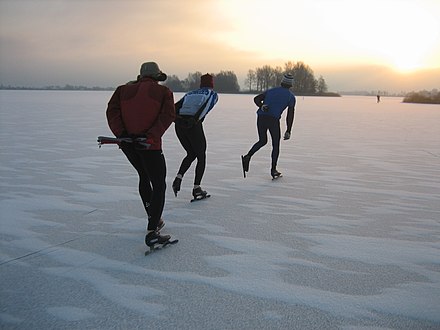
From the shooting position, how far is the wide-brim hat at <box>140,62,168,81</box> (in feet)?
9.28

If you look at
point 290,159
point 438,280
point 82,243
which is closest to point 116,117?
point 82,243

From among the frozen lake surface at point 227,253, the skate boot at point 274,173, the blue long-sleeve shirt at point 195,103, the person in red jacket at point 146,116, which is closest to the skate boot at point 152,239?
the person in red jacket at point 146,116

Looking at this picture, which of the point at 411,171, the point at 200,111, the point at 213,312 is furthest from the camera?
the point at 411,171

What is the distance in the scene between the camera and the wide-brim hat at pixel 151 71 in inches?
111

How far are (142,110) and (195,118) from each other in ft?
4.54

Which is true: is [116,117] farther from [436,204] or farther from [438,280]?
[436,204]

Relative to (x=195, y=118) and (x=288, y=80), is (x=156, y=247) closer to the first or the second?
(x=195, y=118)

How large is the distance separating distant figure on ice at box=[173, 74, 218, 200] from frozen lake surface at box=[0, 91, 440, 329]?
0.51 metres

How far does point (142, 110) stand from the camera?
2.76m

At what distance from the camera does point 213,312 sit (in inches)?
82.4

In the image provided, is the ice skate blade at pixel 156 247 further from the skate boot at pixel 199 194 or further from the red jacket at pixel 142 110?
the skate boot at pixel 199 194

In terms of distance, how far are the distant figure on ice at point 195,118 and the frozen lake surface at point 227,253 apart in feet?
1.68

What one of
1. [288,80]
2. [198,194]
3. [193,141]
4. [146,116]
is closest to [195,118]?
[193,141]

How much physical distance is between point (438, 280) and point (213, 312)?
164cm
